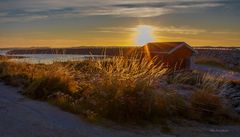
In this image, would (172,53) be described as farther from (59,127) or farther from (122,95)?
(59,127)

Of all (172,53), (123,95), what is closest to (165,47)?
(172,53)

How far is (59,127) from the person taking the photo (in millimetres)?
11375

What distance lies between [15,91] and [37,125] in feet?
21.1

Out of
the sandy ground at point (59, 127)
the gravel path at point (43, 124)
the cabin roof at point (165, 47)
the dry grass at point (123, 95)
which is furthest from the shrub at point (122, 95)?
the cabin roof at point (165, 47)

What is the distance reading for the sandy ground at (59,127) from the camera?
35.7 feet

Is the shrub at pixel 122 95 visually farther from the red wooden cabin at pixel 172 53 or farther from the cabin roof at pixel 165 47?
the cabin roof at pixel 165 47

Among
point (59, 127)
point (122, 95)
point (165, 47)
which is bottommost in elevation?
point (59, 127)

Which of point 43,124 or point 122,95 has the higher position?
point 122,95

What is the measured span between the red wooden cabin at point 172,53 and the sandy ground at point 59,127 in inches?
883

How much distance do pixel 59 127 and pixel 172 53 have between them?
26315 mm

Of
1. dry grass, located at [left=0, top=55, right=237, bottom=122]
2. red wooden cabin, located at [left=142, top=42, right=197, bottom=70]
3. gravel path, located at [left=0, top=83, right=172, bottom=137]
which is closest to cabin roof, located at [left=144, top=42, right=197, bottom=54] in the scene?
red wooden cabin, located at [left=142, top=42, right=197, bottom=70]

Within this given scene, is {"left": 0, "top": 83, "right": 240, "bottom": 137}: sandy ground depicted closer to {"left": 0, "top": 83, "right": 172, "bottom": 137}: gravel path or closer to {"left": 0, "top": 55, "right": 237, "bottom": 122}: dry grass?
{"left": 0, "top": 83, "right": 172, "bottom": 137}: gravel path

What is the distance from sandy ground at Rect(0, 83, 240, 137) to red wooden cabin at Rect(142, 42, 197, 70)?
73.6ft

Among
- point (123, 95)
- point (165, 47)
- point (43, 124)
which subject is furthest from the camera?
point (165, 47)
